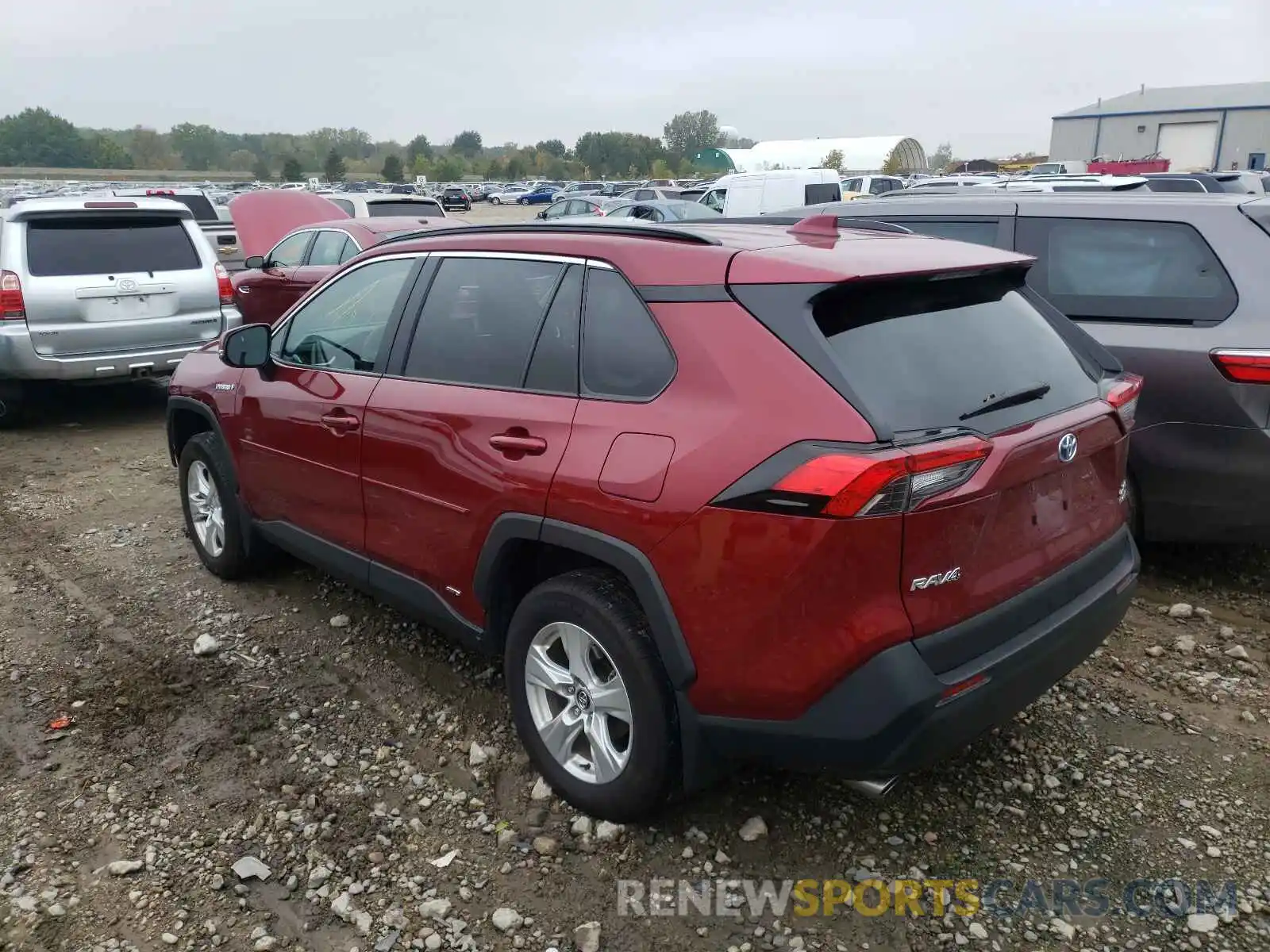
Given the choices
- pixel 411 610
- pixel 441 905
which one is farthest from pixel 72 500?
pixel 441 905

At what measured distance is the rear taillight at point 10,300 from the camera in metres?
7.39

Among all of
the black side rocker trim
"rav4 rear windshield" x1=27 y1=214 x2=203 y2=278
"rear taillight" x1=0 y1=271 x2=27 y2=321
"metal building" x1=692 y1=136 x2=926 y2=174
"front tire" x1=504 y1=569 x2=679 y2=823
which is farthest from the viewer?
"metal building" x1=692 y1=136 x2=926 y2=174

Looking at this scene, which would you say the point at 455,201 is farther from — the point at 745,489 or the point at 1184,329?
the point at 745,489

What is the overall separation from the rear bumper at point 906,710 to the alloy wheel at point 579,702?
37 cm

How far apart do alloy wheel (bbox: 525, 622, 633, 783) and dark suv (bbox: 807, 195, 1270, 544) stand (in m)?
2.21

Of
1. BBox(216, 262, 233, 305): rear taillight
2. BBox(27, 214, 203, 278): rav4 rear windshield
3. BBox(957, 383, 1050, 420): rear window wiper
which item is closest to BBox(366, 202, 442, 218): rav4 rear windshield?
BBox(216, 262, 233, 305): rear taillight

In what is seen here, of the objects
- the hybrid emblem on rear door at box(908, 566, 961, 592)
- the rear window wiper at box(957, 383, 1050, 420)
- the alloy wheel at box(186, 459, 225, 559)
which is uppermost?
the rear window wiper at box(957, 383, 1050, 420)

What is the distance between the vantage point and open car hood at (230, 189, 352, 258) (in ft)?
52.1

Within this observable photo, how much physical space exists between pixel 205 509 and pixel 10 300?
3.86 m

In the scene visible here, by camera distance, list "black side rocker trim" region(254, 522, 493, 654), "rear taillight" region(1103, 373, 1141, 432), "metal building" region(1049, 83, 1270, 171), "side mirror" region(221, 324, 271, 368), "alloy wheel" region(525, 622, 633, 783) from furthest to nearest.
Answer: "metal building" region(1049, 83, 1270, 171)
"side mirror" region(221, 324, 271, 368)
"black side rocker trim" region(254, 522, 493, 654)
"rear taillight" region(1103, 373, 1141, 432)
"alloy wheel" region(525, 622, 633, 783)

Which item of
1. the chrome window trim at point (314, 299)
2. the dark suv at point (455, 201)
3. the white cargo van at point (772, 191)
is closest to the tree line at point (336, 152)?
the dark suv at point (455, 201)

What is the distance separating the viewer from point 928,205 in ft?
17.7

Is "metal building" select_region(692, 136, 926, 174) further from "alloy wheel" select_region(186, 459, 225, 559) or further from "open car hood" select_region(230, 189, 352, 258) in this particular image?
Result: "alloy wheel" select_region(186, 459, 225, 559)

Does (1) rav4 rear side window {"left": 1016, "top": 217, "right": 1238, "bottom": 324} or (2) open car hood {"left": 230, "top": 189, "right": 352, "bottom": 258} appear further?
(2) open car hood {"left": 230, "top": 189, "right": 352, "bottom": 258}
